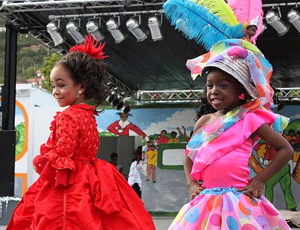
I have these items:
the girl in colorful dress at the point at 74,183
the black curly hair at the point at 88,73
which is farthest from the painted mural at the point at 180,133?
the girl in colorful dress at the point at 74,183

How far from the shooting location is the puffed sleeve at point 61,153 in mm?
4000

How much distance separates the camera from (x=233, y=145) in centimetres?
354

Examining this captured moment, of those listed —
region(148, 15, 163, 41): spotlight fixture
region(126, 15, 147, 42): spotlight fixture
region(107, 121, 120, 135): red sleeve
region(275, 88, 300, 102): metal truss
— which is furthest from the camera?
region(107, 121, 120, 135): red sleeve

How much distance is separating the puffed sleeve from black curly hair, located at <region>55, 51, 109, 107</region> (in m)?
0.31

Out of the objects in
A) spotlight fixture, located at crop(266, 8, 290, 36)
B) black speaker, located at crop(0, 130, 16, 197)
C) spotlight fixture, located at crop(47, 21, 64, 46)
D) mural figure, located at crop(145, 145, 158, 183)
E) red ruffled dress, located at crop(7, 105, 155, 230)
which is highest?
spotlight fixture, located at crop(266, 8, 290, 36)

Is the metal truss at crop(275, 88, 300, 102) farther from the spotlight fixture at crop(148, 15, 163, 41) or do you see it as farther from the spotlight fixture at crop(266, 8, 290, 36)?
the spotlight fixture at crop(148, 15, 163, 41)

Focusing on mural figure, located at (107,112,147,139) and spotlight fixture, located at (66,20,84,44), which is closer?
spotlight fixture, located at (66,20,84,44)

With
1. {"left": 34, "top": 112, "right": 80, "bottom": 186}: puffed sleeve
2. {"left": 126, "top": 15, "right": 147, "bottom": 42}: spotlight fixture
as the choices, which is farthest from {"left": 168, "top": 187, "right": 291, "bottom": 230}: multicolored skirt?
{"left": 126, "top": 15, "right": 147, "bottom": 42}: spotlight fixture

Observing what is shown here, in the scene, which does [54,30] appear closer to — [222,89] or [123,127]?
[123,127]

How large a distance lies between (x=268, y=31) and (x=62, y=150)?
792 cm

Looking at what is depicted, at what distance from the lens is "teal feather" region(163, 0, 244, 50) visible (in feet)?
12.5

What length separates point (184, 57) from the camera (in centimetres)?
1358

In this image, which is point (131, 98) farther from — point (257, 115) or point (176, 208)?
point (257, 115)

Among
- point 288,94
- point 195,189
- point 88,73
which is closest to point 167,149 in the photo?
point 288,94
